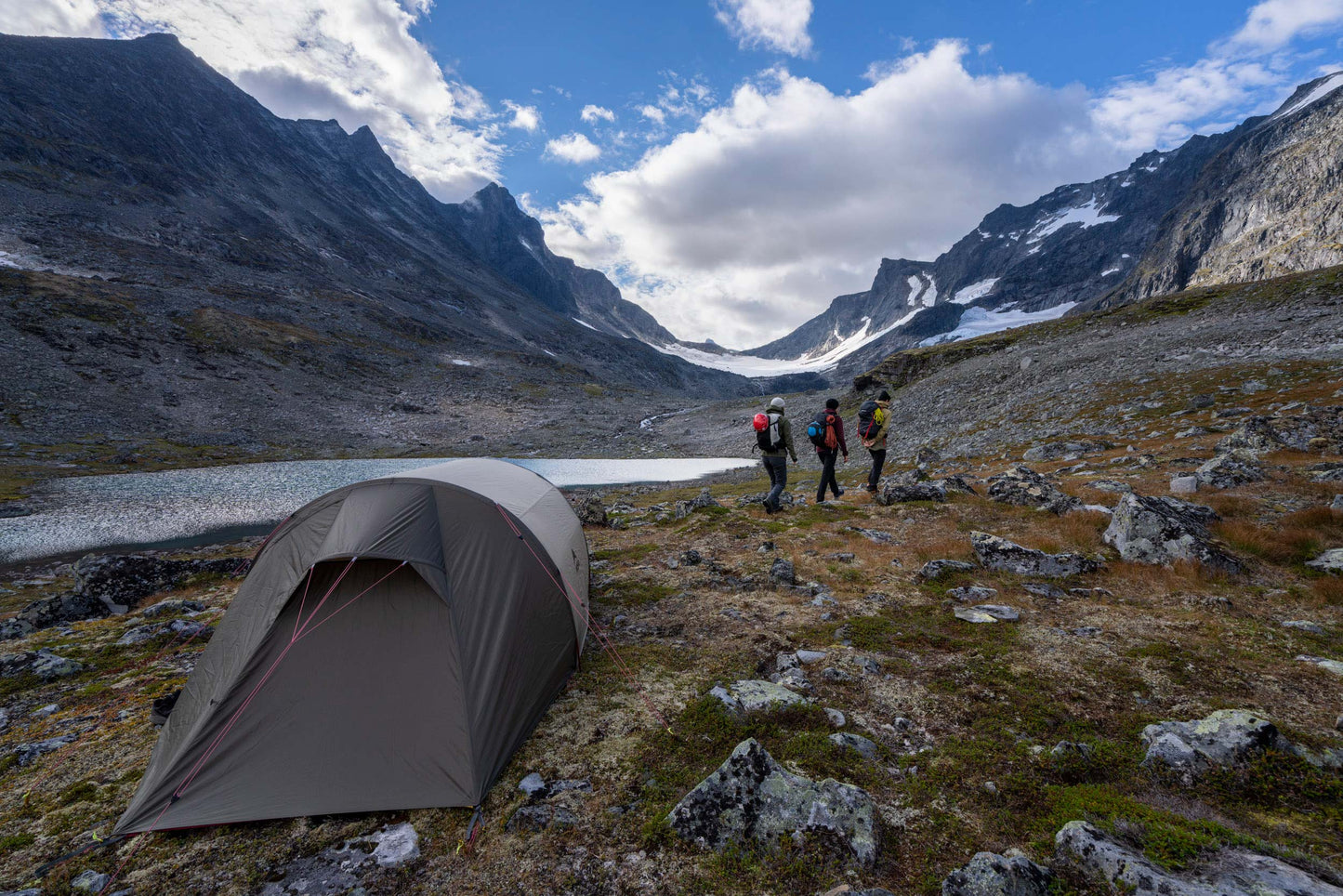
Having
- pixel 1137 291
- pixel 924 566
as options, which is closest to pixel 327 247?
pixel 924 566

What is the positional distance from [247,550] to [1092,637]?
27.4 m

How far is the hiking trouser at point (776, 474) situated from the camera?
16172mm

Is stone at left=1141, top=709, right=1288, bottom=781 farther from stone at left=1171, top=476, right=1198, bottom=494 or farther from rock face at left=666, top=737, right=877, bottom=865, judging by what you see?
stone at left=1171, top=476, right=1198, bottom=494

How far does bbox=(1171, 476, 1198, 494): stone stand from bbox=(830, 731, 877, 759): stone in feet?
40.7

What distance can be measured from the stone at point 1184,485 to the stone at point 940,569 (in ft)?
21.9

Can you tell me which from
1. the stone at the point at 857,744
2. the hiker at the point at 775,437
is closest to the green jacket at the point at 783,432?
the hiker at the point at 775,437

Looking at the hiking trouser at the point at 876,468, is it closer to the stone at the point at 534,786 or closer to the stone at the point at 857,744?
the stone at the point at 857,744

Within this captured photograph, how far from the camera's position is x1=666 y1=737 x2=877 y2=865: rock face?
169 inches

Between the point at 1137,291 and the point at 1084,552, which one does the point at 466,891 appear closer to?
the point at 1084,552

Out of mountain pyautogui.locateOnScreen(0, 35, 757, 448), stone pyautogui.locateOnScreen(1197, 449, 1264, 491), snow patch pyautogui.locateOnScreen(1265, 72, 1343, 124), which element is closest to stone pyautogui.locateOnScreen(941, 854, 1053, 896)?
stone pyautogui.locateOnScreen(1197, 449, 1264, 491)

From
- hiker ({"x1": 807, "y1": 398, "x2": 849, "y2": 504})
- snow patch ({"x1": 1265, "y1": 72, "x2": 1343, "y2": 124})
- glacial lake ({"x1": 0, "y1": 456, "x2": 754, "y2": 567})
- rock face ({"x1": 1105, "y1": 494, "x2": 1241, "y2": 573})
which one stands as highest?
snow patch ({"x1": 1265, "y1": 72, "x2": 1343, "y2": 124})

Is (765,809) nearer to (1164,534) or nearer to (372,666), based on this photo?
(372,666)

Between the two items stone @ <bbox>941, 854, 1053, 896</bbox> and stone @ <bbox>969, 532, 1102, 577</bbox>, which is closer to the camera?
stone @ <bbox>941, 854, 1053, 896</bbox>

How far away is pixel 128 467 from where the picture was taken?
143 feet
